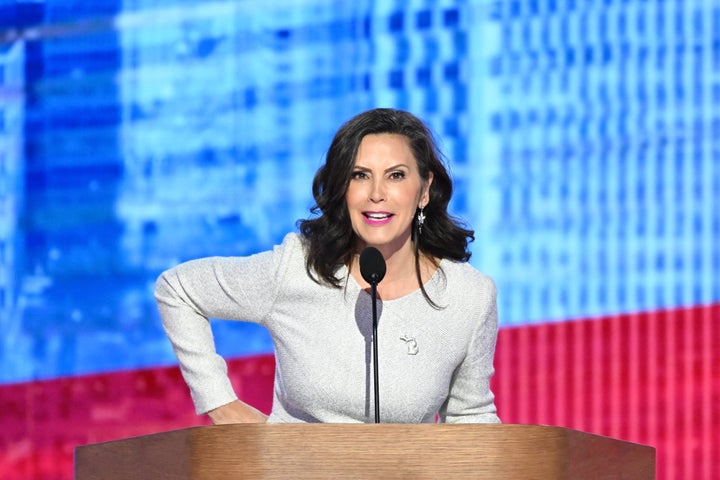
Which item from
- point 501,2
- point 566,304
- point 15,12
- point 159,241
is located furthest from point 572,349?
point 15,12

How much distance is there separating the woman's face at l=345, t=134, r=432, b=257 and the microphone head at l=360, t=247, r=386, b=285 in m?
0.20

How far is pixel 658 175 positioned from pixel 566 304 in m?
0.45

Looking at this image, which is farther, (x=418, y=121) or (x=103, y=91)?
(x=103, y=91)

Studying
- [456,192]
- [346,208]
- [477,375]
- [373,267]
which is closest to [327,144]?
[456,192]

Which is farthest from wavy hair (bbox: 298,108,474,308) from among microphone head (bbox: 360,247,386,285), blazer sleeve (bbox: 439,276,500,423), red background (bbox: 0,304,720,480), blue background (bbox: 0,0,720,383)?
red background (bbox: 0,304,720,480)

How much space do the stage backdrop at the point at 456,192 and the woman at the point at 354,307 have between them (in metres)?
1.08

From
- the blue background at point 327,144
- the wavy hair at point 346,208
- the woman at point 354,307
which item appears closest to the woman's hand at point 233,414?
the woman at point 354,307

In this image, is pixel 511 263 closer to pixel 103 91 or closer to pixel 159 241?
pixel 159 241

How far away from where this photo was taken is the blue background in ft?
10.9

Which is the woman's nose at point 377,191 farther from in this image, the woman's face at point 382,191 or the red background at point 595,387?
the red background at point 595,387

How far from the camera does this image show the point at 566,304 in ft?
10.9

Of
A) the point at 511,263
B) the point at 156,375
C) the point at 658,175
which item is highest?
the point at 658,175

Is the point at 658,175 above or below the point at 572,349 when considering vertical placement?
above

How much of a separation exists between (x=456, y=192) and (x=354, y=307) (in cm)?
118
